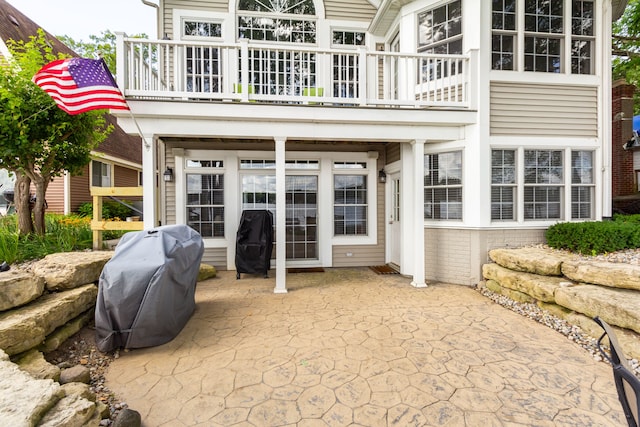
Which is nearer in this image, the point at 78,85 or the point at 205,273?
the point at 78,85

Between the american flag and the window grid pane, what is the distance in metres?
2.59

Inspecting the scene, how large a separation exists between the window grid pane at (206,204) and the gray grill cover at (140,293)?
3.07 m

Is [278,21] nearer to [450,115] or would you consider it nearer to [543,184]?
[450,115]

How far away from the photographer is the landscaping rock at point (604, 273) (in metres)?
3.22

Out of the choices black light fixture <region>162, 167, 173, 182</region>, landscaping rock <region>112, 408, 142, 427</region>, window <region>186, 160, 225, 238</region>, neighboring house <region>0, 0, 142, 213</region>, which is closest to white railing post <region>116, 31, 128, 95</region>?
black light fixture <region>162, 167, 173, 182</region>

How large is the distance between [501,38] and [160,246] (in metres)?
6.14

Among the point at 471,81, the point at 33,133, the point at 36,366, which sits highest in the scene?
→ the point at 471,81

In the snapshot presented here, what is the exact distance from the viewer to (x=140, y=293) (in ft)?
9.36

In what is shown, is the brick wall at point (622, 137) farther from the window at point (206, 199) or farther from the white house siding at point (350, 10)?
the window at point (206, 199)

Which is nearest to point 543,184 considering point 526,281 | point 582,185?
point 582,185

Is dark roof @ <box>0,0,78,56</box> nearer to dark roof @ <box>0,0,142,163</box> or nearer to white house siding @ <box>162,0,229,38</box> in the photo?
dark roof @ <box>0,0,142,163</box>

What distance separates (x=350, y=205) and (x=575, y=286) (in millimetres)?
4082

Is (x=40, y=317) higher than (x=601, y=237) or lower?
lower

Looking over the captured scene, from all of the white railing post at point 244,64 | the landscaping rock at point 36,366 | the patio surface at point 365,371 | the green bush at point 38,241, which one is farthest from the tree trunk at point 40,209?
the white railing post at point 244,64
